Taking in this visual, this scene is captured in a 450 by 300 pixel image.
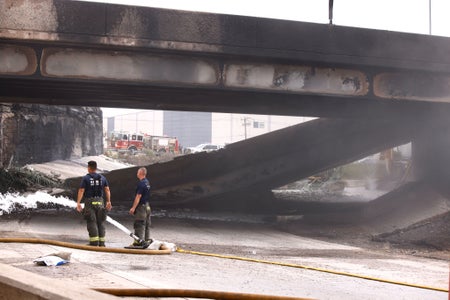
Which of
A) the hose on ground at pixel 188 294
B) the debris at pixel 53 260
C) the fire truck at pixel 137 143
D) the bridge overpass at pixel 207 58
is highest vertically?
the bridge overpass at pixel 207 58

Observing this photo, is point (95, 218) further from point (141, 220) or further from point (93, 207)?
point (141, 220)

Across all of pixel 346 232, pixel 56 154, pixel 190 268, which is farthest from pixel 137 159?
pixel 190 268

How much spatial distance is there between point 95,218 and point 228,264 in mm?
2740

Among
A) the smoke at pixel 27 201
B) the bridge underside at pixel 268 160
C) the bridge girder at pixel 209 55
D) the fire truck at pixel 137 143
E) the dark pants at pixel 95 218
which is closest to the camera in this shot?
the dark pants at pixel 95 218

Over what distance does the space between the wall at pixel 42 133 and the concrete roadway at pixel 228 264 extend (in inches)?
401

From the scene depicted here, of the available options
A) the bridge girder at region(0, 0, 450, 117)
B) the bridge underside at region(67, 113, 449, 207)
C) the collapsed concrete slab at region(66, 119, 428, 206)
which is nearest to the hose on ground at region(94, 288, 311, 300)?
the bridge girder at region(0, 0, 450, 117)

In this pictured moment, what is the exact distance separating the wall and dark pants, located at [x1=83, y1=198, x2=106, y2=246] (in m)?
14.3

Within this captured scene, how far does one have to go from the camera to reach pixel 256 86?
47.7 feet

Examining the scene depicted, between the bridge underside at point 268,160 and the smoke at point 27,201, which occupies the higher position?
the bridge underside at point 268,160

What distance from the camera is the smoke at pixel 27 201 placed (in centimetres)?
1619

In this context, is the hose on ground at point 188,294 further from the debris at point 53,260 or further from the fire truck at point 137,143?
the fire truck at point 137,143

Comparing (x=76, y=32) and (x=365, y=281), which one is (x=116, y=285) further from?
(x=76, y=32)

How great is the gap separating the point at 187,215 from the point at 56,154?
52.8ft

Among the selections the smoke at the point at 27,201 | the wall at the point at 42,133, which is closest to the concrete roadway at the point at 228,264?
the smoke at the point at 27,201
